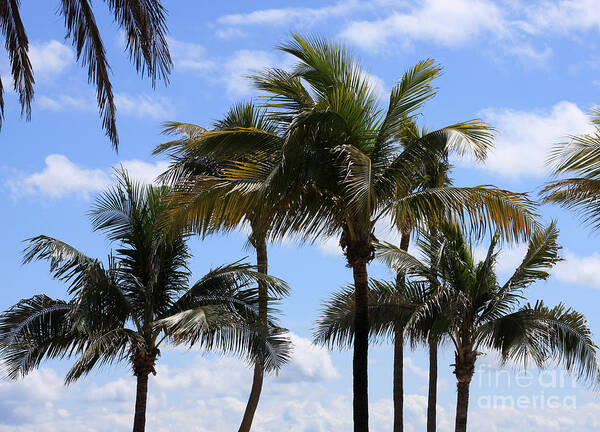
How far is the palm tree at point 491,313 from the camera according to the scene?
1681cm

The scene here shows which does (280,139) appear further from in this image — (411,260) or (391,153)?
(411,260)

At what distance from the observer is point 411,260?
1756 centimetres

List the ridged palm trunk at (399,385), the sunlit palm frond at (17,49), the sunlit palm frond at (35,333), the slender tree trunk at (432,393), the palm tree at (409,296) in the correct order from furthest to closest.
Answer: the slender tree trunk at (432,393) → the ridged palm trunk at (399,385) → the sunlit palm frond at (35,333) → the palm tree at (409,296) → the sunlit palm frond at (17,49)

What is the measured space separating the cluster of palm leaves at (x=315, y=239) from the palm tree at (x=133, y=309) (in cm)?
3

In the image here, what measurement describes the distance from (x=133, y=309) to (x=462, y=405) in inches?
301

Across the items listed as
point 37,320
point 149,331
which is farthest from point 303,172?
point 37,320

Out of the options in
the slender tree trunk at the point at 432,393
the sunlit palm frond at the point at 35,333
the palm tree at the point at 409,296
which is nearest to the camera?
the palm tree at the point at 409,296

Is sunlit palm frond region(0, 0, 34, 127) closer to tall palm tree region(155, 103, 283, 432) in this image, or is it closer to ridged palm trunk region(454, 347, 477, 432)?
tall palm tree region(155, 103, 283, 432)

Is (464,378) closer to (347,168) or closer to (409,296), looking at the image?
(409,296)

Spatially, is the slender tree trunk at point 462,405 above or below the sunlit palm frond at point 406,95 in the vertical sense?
below

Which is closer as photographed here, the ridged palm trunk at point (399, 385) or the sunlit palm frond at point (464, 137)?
the sunlit palm frond at point (464, 137)

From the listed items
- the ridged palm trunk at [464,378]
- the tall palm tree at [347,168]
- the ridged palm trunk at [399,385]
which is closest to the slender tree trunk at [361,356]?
the tall palm tree at [347,168]

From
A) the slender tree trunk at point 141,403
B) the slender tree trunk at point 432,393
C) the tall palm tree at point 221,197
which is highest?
the tall palm tree at point 221,197

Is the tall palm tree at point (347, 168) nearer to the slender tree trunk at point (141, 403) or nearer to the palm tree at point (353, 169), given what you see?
the palm tree at point (353, 169)
